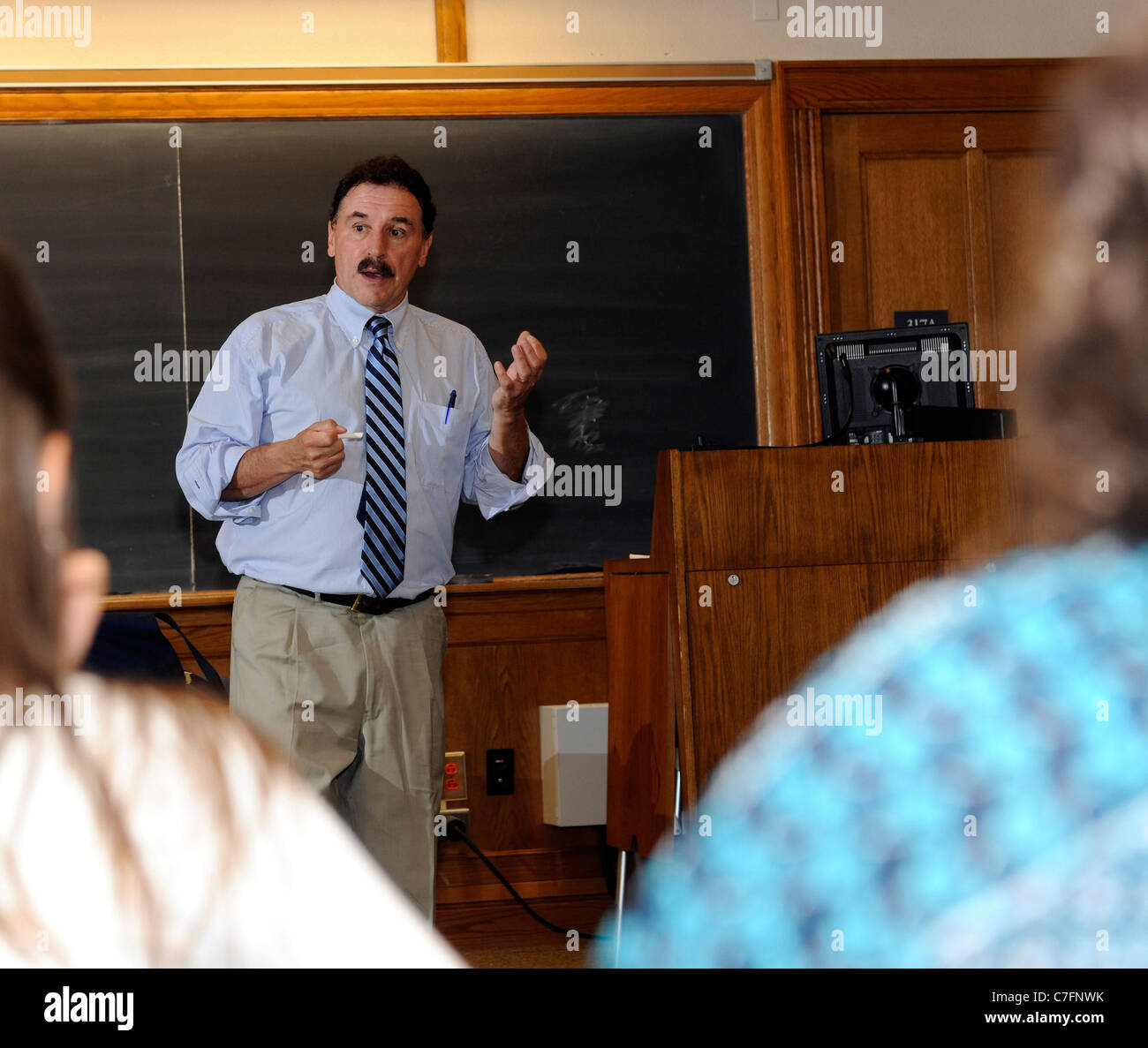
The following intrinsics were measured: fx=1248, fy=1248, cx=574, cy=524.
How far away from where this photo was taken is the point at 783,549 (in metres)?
2.01

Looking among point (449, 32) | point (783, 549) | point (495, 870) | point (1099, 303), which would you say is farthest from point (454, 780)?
point (1099, 303)

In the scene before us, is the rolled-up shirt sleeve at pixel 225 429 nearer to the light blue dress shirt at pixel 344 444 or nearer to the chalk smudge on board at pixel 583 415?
the light blue dress shirt at pixel 344 444

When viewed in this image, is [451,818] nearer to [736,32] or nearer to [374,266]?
[374,266]

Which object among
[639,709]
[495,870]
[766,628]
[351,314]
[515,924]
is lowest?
[515,924]

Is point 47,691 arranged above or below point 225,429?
below

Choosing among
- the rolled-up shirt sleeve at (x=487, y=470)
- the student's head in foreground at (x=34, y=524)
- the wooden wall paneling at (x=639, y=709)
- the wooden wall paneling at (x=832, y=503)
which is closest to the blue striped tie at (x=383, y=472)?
the rolled-up shirt sleeve at (x=487, y=470)

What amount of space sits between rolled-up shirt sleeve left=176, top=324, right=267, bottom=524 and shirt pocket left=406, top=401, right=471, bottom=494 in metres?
0.30

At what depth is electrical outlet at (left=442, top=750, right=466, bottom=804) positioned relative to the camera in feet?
10.6

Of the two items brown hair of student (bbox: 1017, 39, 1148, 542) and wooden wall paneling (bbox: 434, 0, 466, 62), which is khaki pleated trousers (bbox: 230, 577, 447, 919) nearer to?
wooden wall paneling (bbox: 434, 0, 466, 62)

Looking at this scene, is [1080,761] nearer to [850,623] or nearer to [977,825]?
[977,825]

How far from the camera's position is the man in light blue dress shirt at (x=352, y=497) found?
7.37ft

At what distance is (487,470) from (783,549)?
0.73m

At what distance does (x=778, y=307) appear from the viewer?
3.41 m
